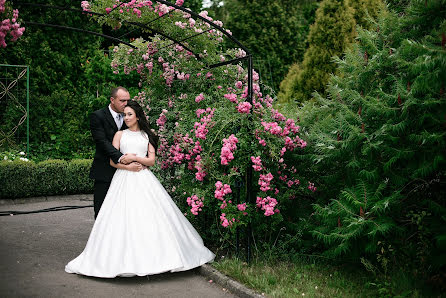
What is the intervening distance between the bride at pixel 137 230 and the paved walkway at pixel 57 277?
0.15 m

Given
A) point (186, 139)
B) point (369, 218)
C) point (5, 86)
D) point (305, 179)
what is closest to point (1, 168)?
point (5, 86)

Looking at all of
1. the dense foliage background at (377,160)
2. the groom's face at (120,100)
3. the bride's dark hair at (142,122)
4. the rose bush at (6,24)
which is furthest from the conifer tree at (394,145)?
the rose bush at (6,24)

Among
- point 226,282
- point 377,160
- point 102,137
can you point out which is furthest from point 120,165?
point 377,160

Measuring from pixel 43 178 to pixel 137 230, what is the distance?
17.7 feet

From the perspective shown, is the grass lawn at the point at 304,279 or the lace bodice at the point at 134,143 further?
the lace bodice at the point at 134,143

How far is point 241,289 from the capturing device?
4.46 meters

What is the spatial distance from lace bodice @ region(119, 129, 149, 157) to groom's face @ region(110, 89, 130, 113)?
518 millimetres

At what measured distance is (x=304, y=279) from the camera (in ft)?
15.1

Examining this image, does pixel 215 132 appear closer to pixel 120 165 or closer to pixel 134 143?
pixel 134 143

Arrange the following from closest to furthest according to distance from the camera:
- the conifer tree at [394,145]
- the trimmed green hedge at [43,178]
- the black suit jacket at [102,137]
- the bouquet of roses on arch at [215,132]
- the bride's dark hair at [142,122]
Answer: the conifer tree at [394,145] → the bouquet of roses on arch at [215,132] → the bride's dark hair at [142,122] → the black suit jacket at [102,137] → the trimmed green hedge at [43,178]

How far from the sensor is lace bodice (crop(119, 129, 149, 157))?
5.43 m

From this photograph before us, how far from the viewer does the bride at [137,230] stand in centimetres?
478

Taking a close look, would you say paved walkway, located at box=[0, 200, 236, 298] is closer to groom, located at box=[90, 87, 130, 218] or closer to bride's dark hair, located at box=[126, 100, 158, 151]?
groom, located at box=[90, 87, 130, 218]

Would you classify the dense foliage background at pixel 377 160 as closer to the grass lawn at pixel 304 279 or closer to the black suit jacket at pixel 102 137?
the grass lawn at pixel 304 279
